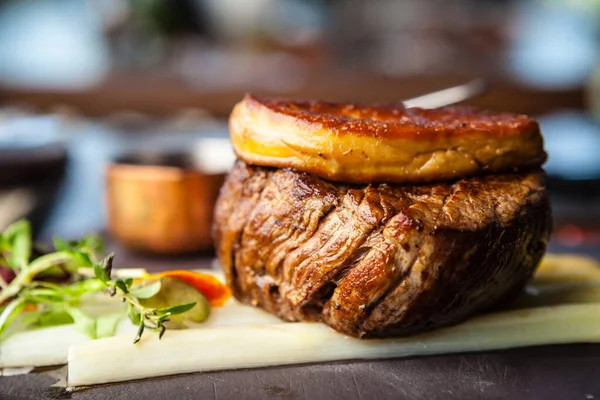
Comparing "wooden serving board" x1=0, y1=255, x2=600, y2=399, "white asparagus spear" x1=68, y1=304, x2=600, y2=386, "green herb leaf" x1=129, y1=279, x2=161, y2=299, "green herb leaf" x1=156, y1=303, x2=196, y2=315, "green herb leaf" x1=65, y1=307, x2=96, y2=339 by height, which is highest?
"green herb leaf" x1=129, y1=279, x2=161, y2=299

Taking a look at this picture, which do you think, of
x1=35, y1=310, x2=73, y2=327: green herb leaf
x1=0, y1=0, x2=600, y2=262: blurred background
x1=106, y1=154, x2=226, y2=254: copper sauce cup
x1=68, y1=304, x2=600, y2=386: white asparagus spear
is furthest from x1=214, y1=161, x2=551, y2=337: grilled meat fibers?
x1=0, y1=0, x2=600, y2=262: blurred background

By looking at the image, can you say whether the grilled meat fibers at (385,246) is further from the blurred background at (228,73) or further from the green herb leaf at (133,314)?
the blurred background at (228,73)

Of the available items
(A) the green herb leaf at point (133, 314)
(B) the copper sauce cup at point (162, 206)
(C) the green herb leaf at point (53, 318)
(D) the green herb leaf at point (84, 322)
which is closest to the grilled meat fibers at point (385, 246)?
(A) the green herb leaf at point (133, 314)

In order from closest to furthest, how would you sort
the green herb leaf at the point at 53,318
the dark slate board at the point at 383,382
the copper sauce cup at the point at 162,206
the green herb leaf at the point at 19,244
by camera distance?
the dark slate board at the point at 383,382, the green herb leaf at the point at 53,318, the green herb leaf at the point at 19,244, the copper sauce cup at the point at 162,206

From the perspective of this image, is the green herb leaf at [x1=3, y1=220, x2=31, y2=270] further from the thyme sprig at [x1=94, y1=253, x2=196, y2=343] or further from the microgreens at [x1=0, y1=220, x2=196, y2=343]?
the thyme sprig at [x1=94, y1=253, x2=196, y2=343]

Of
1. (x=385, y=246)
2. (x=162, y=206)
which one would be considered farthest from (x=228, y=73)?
(x=385, y=246)

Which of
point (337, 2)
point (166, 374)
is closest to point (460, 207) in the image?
point (166, 374)

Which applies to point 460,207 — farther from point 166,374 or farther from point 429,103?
point 429,103
